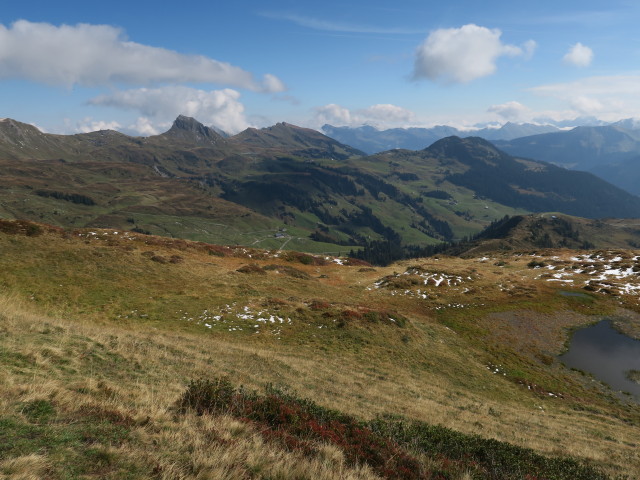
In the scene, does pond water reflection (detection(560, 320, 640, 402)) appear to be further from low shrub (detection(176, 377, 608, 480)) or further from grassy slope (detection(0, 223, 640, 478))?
low shrub (detection(176, 377, 608, 480))

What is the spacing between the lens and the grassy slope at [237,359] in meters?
7.88

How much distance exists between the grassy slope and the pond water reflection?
2.07 metres

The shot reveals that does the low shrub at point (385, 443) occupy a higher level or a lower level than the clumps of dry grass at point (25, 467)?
lower

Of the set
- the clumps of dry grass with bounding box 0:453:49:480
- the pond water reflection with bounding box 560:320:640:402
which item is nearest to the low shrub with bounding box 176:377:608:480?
the clumps of dry grass with bounding box 0:453:49:480

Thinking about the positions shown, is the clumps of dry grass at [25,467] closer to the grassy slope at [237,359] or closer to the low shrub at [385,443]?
the grassy slope at [237,359]

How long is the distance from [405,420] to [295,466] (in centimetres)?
1076

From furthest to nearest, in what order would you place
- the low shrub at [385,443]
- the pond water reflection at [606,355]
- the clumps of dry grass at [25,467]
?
the pond water reflection at [606,355] < the low shrub at [385,443] < the clumps of dry grass at [25,467]

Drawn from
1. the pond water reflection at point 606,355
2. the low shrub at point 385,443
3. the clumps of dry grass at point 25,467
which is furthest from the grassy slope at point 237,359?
the pond water reflection at point 606,355

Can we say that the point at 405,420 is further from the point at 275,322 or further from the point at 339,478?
the point at 275,322

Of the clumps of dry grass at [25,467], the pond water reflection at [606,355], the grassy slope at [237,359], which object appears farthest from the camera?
the pond water reflection at [606,355]

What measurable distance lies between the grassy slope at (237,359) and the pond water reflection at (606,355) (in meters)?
2.07

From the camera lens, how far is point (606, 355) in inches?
1594

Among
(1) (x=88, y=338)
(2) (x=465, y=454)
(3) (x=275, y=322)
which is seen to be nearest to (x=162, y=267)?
(3) (x=275, y=322)

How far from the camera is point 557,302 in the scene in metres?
57.8
